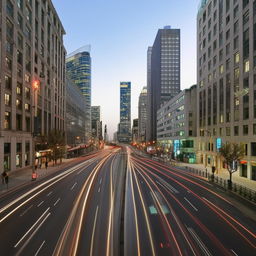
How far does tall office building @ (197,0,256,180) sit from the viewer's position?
33.4 metres

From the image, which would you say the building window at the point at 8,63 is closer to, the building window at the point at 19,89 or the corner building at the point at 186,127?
the building window at the point at 19,89

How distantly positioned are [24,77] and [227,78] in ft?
146

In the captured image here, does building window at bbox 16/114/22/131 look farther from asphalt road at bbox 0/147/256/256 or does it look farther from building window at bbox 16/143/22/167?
asphalt road at bbox 0/147/256/256

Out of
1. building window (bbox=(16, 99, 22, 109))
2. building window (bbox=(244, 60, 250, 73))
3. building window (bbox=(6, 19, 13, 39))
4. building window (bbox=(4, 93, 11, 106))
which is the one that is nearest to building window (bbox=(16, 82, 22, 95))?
building window (bbox=(16, 99, 22, 109))

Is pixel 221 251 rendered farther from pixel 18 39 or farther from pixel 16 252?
pixel 18 39

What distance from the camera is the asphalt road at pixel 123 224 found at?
33.0 ft

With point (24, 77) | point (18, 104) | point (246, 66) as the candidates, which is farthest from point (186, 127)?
point (18, 104)

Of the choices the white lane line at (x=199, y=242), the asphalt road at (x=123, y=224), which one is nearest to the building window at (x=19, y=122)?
the asphalt road at (x=123, y=224)

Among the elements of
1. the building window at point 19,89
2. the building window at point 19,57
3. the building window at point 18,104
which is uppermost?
the building window at point 19,57

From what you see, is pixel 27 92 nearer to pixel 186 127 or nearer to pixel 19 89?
pixel 19 89

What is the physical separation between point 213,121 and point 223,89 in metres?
8.80

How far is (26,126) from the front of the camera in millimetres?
41594

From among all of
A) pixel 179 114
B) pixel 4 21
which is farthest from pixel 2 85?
pixel 179 114

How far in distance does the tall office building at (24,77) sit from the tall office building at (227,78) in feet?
118
